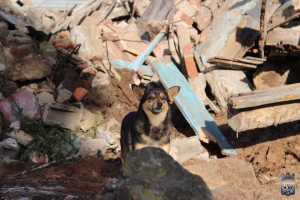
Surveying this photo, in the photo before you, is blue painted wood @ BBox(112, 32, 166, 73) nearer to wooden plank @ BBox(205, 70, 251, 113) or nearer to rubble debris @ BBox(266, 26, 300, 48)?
wooden plank @ BBox(205, 70, 251, 113)

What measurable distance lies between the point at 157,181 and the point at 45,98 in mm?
6553

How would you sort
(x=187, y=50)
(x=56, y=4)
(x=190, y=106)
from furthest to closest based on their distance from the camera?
(x=56, y=4) → (x=187, y=50) → (x=190, y=106)

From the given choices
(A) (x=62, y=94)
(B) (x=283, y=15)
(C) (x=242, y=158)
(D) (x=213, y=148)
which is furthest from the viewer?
(A) (x=62, y=94)

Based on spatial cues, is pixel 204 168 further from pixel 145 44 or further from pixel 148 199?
pixel 145 44

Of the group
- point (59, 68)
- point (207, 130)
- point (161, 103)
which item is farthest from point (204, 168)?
point (59, 68)

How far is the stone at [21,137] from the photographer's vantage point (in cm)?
913

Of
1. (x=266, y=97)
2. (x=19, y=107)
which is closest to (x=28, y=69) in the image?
(x=19, y=107)

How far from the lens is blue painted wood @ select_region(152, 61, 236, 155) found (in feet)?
28.9

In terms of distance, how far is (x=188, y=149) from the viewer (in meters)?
8.73

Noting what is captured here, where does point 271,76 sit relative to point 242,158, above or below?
above

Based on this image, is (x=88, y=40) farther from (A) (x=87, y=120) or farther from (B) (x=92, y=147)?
(B) (x=92, y=147)

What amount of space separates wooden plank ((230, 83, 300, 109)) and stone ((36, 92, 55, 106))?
4131 mm

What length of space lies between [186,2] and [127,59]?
191cm

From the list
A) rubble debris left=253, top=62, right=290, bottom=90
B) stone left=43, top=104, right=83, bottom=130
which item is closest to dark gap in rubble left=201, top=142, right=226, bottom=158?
rubble debris left=253, top=62, right=290, bottom=90
